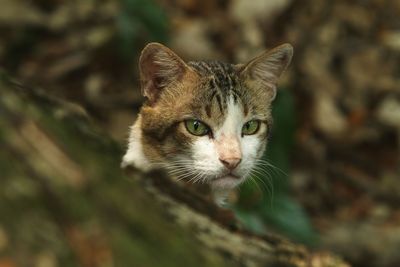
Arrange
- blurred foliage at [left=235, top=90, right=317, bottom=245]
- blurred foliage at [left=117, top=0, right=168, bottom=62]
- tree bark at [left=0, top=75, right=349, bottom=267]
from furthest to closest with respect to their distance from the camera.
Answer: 1. blurred foliage at [left=117, top=0, right=168, bottom=62]
2. blurred foliage at [left=235, top=90, right=317, bottom=245]
3. tree bark at [left=0, top=75, right=349, bottom=267]

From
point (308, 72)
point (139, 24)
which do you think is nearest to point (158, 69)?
point (139, 24)

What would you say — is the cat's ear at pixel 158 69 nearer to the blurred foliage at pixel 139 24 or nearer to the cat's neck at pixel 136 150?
the cat's neck at pixel 136 150

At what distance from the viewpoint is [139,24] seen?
560 centimetres

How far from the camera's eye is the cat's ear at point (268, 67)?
3.56m

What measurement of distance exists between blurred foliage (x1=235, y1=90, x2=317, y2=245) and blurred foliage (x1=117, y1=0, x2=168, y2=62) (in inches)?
41.9

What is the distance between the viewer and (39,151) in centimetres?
188

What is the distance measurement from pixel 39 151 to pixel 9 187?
12 centimetres

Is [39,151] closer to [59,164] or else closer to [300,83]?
[59,164]

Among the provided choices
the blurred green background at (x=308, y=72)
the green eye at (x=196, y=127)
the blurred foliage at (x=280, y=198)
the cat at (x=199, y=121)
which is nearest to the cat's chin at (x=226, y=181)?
the cat at (x=199, y=121)

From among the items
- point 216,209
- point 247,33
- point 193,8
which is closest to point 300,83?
point 247,33

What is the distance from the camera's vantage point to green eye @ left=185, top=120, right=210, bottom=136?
3369 millimetres

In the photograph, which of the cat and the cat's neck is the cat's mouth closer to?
the cat

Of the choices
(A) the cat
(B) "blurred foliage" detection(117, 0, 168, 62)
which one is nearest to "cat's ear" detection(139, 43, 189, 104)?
(A) the cat

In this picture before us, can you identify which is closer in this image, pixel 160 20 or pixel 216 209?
pixel 216 209
